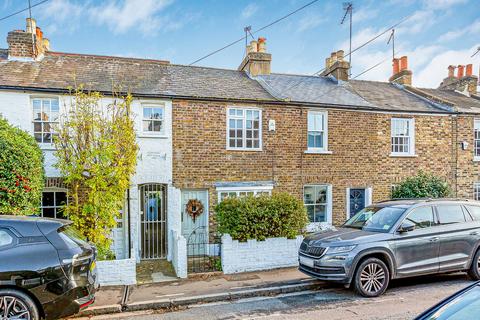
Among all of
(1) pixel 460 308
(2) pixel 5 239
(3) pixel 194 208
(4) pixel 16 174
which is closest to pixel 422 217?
(1) pixel 460 308

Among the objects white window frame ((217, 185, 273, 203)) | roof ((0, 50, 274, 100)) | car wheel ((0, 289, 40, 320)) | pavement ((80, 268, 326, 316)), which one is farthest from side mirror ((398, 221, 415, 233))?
car wheel ((0, 289, 40, 320))

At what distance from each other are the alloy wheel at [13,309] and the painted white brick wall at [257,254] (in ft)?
15.0

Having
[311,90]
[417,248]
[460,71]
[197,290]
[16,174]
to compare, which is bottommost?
[197,290]

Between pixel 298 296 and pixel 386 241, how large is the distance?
2.15 meters

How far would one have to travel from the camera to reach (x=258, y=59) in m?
14.1

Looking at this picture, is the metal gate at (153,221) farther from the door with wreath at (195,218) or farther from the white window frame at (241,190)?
the white window frame at (241,190)

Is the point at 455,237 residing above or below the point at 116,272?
above

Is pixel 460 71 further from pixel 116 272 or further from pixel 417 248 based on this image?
pixel 116 272

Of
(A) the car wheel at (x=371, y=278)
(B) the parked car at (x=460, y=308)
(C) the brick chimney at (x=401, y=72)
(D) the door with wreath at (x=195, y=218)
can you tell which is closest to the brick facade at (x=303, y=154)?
(D) the door with wreath at (x=195, y=218)

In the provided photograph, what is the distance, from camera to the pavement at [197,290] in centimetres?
621

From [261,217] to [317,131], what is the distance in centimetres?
507

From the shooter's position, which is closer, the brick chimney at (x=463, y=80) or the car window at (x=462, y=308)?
the car window at (x=462, y=308)

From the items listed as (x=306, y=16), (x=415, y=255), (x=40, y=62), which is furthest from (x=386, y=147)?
(x=40, y=62)

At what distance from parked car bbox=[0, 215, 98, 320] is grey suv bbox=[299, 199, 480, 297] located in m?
4.49
